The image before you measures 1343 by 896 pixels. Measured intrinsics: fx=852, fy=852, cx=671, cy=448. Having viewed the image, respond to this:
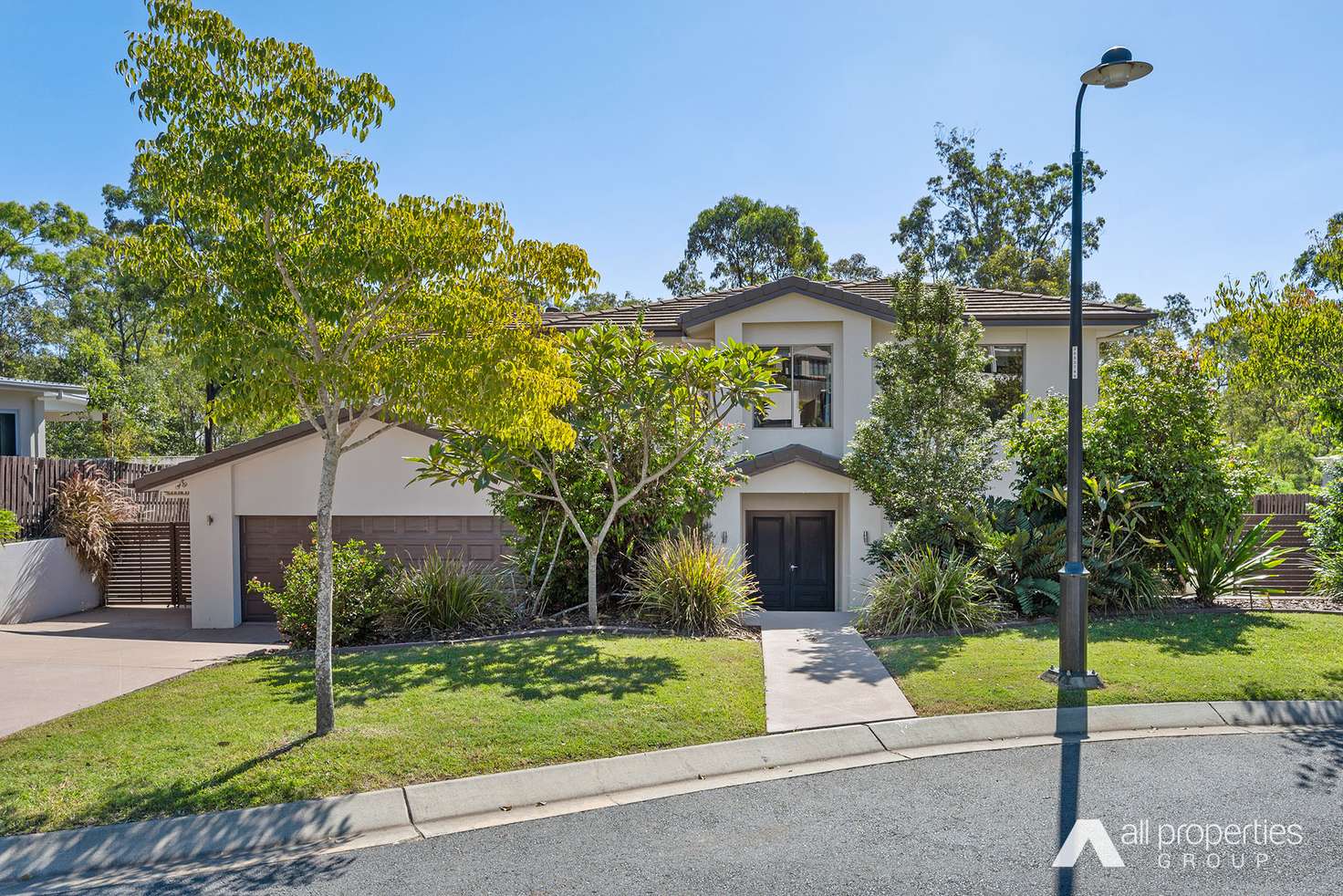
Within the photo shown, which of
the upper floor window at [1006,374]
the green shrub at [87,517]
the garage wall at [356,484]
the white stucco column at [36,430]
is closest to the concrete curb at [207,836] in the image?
the garage wall at [356,484]

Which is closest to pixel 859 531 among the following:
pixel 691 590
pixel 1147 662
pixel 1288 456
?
pixel 691 590

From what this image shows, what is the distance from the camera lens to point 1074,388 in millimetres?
8367

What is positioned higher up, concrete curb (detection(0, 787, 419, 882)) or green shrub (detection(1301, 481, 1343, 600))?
green shrub (detection(1301, 481, 1343, 600))

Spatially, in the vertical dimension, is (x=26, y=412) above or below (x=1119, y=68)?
below

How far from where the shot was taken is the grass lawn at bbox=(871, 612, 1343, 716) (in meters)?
8.00

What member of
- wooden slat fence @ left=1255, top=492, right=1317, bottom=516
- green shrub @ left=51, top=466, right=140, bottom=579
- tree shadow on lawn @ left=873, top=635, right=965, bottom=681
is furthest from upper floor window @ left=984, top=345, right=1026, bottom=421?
green shrub @ left=51, top=466, right=140, bottom=579

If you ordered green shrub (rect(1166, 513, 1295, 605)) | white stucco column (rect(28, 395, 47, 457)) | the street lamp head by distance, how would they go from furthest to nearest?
white stucco column (rect(28, 395, 47, 457)) → green shrub (rect(1166, 513, 1295, 605)) → the street lamp head

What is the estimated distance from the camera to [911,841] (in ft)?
17.3

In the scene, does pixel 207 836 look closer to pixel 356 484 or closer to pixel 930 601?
pixel 930 601

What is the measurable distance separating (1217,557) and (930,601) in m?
4.45

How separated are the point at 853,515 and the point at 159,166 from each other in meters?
11.7

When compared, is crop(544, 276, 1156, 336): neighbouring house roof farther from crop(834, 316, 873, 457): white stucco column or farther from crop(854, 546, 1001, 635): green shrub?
crop(854, 546, 1001, 635): green shrub

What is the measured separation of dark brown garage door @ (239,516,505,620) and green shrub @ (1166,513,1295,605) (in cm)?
1085

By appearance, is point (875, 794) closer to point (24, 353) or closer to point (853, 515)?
point (853, 515)
